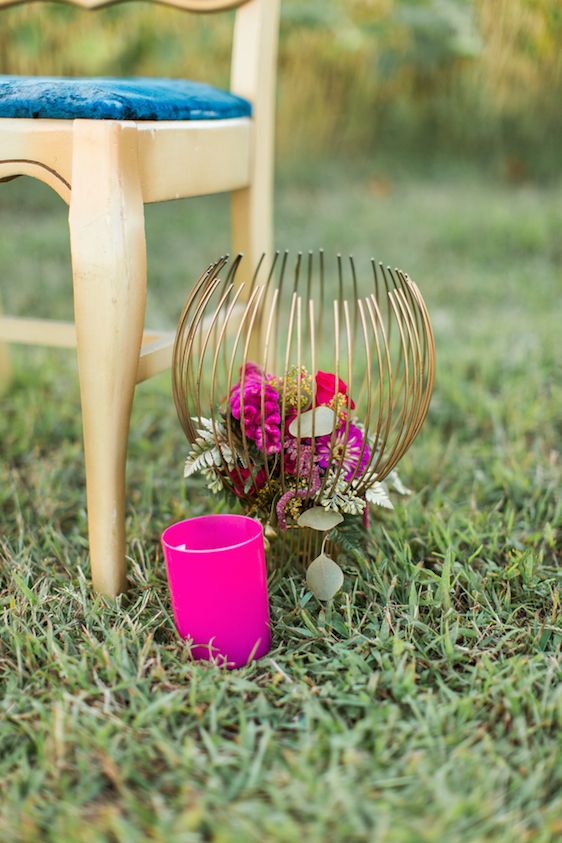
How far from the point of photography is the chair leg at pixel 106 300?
945 mm

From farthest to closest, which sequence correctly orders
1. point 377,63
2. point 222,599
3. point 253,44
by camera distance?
point 377,63
point 253,44
point 222,599

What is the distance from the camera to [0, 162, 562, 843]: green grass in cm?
73

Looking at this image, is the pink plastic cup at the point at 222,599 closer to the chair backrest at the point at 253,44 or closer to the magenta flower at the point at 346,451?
the magenta flower at the point at 346,451

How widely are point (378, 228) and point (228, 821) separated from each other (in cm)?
277

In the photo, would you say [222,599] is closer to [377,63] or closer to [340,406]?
[340,406]

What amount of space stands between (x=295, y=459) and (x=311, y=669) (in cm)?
25

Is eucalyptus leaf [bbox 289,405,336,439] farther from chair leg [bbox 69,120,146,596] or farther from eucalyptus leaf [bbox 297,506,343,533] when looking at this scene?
chair leg [bbox 69,120,146,596]

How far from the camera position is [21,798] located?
760 millimetres

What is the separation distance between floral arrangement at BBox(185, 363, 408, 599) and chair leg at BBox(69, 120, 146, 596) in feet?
0.36

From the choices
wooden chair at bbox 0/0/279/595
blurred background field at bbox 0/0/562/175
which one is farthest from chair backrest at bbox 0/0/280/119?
blurred background field at bbox 0/0/562/175

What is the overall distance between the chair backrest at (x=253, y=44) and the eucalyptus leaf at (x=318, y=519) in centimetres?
68

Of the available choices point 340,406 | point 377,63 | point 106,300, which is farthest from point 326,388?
point 377,63

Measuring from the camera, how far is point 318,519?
3.26ft

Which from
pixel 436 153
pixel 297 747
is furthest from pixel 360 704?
pixel 436 153
